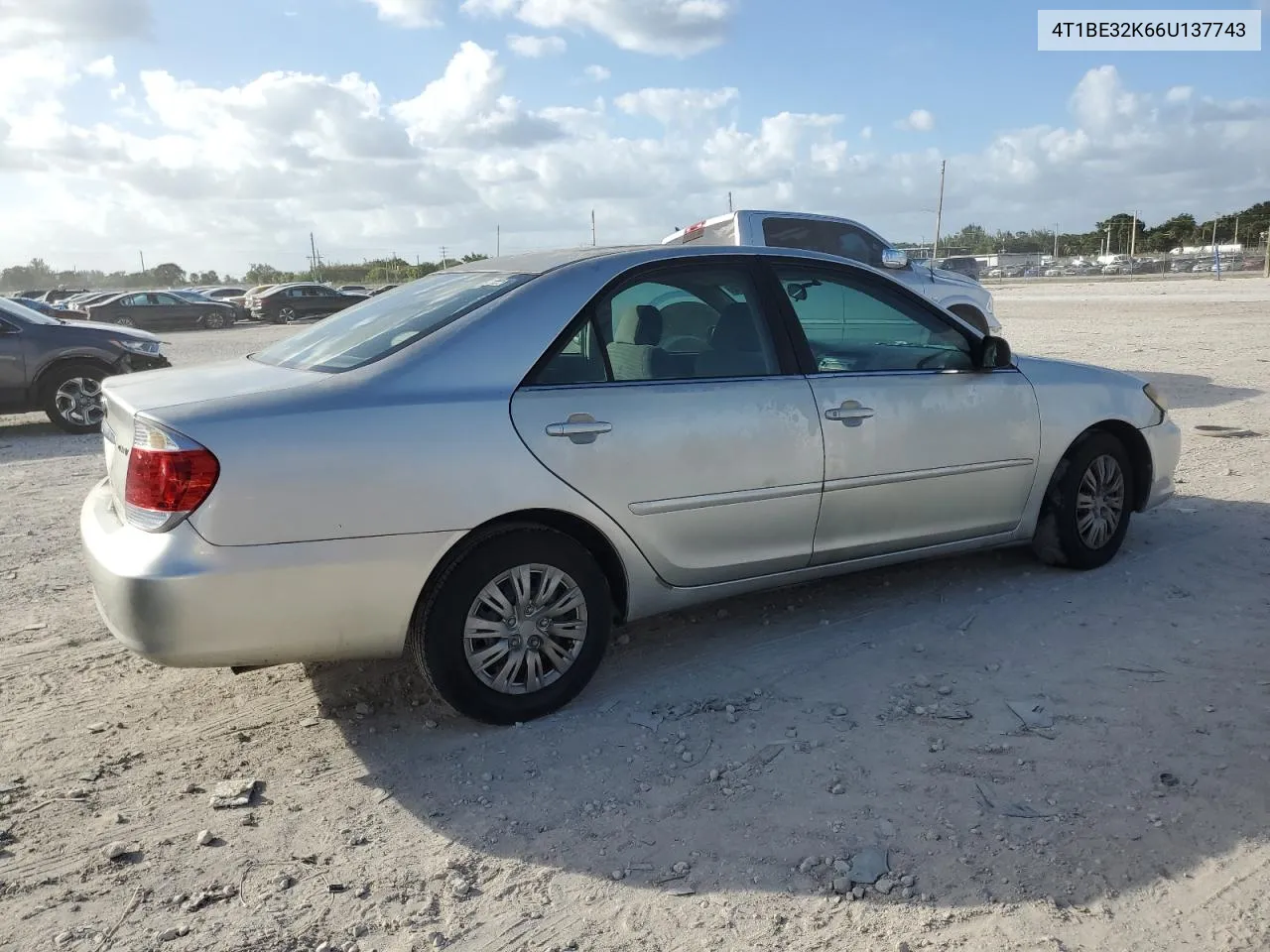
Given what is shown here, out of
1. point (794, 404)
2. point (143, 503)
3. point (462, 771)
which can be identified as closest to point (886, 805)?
point (462, 771)

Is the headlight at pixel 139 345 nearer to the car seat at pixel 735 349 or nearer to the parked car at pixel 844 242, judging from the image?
the parked car at pixel 844 242

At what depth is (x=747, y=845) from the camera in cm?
298

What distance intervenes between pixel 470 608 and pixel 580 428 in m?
0.74

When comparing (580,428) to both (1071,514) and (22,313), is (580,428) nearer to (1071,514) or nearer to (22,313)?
(1071,514)

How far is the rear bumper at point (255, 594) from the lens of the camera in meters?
3.14

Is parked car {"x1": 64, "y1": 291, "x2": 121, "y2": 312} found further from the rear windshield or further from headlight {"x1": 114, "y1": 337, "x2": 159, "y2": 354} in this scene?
the rear windshield

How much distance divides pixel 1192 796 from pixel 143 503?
334 centimetres

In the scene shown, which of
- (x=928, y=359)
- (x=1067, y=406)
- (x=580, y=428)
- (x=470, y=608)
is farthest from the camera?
(x=1067, y=406)

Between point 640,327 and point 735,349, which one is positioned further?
point 735,349

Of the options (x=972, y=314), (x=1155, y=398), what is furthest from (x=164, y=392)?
(x=972, y=314)

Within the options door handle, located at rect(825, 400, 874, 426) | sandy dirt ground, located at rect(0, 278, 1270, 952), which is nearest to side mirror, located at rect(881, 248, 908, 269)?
sandy dirt ground, located at rect(0, 278, 1270, 952)

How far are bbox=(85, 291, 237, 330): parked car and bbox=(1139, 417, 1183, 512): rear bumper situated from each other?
33.9m

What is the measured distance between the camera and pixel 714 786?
3.30 meters

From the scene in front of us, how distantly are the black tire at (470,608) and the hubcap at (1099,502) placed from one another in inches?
106
